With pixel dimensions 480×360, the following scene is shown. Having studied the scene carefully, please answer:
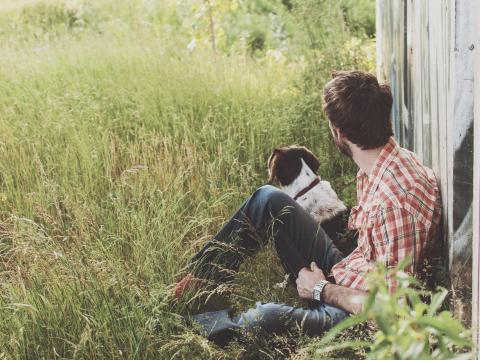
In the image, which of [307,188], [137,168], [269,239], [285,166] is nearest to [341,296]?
[269,239]

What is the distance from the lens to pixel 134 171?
392 cm

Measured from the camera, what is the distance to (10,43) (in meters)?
7.86

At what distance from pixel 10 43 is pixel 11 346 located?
5426 millimetres

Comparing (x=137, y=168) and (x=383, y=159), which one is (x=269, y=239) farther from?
(x=137, y=168)

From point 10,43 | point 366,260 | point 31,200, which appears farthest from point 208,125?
point 10,43

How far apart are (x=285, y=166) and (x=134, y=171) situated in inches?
32.0

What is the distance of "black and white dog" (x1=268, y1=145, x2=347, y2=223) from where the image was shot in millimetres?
3932

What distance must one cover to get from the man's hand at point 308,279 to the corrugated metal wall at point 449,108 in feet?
2.28

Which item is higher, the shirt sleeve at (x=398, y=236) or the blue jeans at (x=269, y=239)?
the shirt sleeve at (x=398, y=236)

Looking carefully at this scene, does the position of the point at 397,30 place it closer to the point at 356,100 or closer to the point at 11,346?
the point at 356,100

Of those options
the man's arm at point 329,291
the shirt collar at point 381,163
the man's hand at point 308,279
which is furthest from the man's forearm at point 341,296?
the shirt collar at point 381,163

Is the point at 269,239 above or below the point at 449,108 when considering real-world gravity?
below

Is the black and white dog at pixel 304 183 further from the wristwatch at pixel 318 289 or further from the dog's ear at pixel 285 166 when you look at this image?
the wristwatch at pixel 318 289

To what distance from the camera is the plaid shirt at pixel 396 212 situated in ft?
9.20
